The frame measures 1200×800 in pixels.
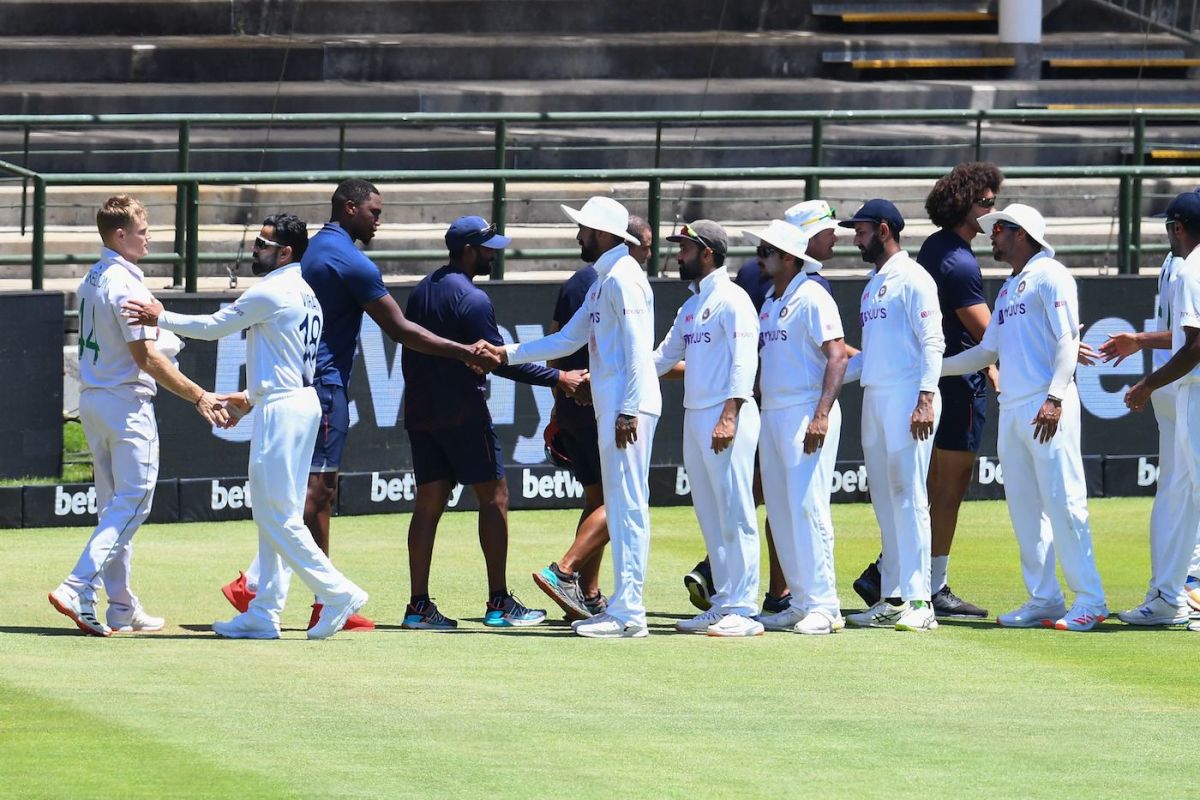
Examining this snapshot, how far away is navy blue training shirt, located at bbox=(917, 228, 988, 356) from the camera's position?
37.3 feet

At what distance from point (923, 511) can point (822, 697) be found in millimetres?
2100

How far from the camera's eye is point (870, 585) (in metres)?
11.3

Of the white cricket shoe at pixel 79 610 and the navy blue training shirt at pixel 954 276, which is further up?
the navy blue training shirt at pixel 954 276

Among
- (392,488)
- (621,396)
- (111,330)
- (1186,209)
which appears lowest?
(392,488)

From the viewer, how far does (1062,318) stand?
34.3ft

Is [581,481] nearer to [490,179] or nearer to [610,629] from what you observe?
[610,629]

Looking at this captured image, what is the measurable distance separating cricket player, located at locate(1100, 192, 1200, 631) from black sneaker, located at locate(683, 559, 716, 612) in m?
2.12

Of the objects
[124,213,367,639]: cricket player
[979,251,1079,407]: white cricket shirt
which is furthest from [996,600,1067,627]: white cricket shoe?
[124,213,367,639]: cricket player

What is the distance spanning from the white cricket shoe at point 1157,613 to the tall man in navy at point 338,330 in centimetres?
352

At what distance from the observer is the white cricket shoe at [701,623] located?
10.5 metres

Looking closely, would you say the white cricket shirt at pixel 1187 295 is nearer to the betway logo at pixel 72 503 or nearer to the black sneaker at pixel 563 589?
the black sneaker at pixel 563 589

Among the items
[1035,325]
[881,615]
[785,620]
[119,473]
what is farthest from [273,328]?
[1035,325]

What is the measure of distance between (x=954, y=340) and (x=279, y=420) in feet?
12.8

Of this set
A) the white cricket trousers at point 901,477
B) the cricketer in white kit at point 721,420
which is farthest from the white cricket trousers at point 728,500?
the white cricket trousers at point 901,477
